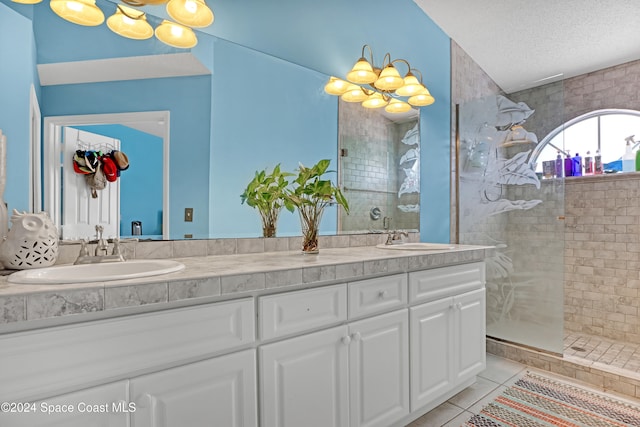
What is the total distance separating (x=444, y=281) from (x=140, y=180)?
1539 millimetres

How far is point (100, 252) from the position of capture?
140 cm

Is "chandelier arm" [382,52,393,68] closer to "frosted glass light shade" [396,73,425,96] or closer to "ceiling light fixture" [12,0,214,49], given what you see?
"frosted glass light shade" [396,73,425,96]

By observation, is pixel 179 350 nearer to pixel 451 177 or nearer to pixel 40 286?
pixel 40 286

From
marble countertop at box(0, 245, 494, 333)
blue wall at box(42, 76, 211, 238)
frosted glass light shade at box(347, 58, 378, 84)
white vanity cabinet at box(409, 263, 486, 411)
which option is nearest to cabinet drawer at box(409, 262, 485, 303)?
white vanity cabinet at box(409, 263, 486, 411)

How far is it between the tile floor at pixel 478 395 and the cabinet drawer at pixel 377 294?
0.73 meters

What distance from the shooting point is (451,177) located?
307 centimetres

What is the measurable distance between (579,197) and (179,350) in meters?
3.58

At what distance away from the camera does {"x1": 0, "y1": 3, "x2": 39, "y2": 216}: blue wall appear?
1214mm

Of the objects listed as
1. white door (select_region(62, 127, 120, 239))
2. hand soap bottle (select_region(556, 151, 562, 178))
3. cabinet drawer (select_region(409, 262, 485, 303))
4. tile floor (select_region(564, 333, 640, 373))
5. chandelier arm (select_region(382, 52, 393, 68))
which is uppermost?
chandelier arm (select_region(382, 52, 393, 68))

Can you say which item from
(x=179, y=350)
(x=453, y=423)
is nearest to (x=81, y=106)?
(x=179, y=350)

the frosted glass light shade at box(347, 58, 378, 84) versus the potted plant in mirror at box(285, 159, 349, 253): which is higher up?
the frosted glass light shade at box(347, 58, 378, 84)

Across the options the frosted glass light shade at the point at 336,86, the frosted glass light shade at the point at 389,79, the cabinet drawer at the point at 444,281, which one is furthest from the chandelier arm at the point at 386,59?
the cabinet drawer at the point at 444,281

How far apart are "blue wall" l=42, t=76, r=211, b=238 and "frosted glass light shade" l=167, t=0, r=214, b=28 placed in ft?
0.78

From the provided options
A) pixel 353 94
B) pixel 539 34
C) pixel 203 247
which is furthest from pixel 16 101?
pixel 539 34
